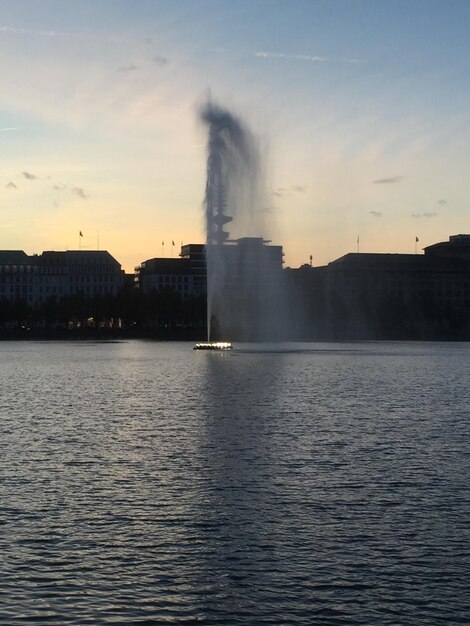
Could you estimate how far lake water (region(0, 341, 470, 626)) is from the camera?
666 inches

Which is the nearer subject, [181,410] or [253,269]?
[181,410]

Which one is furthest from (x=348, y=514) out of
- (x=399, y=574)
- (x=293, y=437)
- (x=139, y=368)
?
(x=139, y=368)

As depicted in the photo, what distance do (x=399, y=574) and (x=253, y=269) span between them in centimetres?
13158

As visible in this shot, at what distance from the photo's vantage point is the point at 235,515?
76.8 ft

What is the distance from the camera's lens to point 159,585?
1784cm

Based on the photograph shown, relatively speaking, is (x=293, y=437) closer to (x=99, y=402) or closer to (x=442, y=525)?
(x=442, y=525)

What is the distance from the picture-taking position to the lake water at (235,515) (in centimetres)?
1692

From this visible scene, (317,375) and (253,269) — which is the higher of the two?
(253,269)

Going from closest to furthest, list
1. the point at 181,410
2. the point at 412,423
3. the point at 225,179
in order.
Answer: the point at 412,423, the point at 181,410, the point at 225,179

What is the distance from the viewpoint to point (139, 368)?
90.5 metres

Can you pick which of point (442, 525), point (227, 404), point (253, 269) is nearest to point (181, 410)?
point (227, 404)

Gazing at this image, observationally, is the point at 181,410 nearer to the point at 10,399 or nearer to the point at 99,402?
the point at 99,402

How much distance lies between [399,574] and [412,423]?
24.6 meters

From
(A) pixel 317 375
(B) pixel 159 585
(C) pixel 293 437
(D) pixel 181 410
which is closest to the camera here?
(B) pixel 159 585
